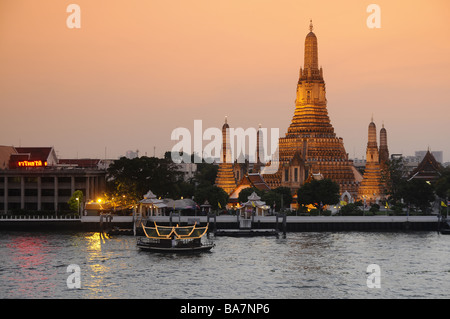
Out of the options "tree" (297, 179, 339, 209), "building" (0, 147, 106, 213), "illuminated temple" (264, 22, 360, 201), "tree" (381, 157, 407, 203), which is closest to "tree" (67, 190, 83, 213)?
"building" (0, 147, 106, 213)

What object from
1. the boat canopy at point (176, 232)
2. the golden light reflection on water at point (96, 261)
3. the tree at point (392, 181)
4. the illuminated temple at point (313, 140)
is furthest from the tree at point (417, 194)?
the golden light reflection on water at point (96, 261)

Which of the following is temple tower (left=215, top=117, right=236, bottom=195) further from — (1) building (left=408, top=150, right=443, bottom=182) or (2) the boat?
(2) the boat

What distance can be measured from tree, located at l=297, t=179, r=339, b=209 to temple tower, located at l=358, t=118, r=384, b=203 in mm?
26979

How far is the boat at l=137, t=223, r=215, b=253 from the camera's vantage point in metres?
91.8

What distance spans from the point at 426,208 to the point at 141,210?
46.2m

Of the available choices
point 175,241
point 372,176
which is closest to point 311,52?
point 372,176

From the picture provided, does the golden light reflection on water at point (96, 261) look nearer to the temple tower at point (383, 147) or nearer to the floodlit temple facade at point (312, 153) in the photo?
the floodlit temple facade at point (312, 153)

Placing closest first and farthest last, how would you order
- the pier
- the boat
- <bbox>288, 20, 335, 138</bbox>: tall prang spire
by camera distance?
1. the boat
2. the pier
3. <bbox>288, 20, 335, 138</bbox>: tall prang spire

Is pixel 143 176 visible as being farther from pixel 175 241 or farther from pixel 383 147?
pixel 383 147

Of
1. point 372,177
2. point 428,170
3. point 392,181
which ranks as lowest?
point 392,181

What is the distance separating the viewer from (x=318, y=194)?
422 ft

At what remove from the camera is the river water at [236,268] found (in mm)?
67375

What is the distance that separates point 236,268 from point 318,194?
168ft
